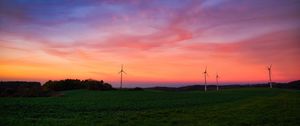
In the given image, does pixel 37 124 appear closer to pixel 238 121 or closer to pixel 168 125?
pixel 168 125

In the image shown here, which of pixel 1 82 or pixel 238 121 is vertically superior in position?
pixel 1 82

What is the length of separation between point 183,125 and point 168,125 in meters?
1.47

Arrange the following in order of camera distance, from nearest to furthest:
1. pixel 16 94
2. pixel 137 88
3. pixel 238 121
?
1. pixel 238 121
2. pixel 16 94
3. pixel 137 88

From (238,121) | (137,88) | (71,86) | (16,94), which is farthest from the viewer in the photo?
(71,86)

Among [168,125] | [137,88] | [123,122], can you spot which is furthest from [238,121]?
[137,88]

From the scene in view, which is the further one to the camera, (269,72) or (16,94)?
(269,72)

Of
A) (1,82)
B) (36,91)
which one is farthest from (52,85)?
(36,91)

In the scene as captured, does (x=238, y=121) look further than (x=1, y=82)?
No

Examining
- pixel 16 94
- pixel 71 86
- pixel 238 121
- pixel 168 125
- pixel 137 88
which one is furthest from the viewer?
pixel 71 86

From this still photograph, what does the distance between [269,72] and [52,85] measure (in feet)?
341

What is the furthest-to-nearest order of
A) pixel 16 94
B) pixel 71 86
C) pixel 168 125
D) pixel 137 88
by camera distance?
pixel 71 86, pixel 137 88, pixel 16 94, pixel 168 125

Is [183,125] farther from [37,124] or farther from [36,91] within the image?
[36,91]

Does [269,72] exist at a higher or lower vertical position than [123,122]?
higher

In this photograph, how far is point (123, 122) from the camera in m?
34.4
